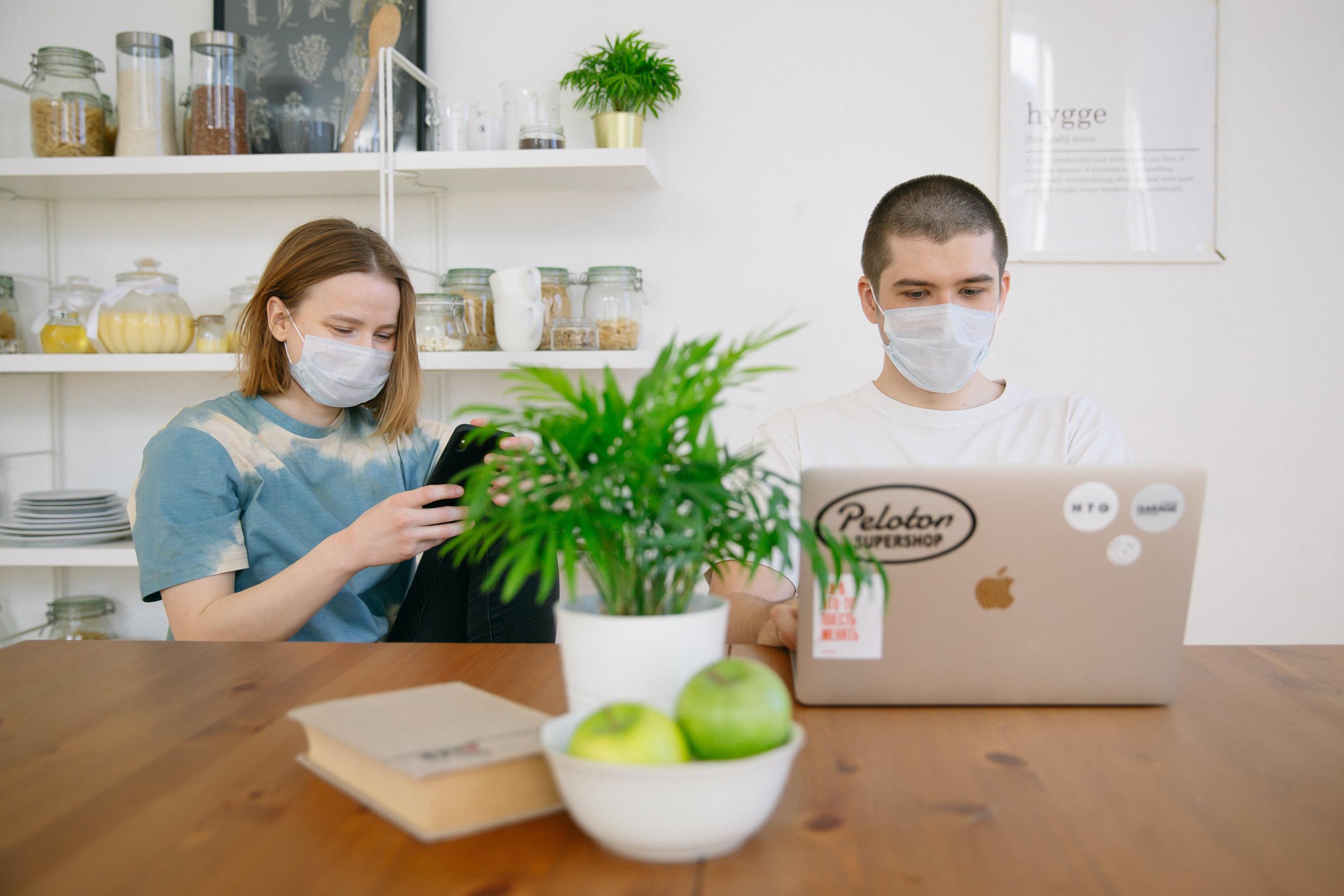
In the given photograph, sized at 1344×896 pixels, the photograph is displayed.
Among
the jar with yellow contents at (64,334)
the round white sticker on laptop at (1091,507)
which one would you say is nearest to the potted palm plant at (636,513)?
the round white sticker on laptop at (1091,507)

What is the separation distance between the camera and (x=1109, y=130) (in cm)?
225

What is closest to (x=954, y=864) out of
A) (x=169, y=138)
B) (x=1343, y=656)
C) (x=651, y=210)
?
(x=1343, y=656)

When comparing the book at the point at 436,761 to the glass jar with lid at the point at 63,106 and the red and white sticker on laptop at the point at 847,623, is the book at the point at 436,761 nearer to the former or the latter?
the red and white sticker on laptop at the point at 847,623

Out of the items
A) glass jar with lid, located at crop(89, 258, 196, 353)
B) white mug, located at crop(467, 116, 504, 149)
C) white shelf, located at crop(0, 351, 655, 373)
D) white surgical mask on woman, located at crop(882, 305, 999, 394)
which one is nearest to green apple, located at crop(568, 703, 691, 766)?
white surgical mask on woman, located at crop(882, 305, 999, 394)

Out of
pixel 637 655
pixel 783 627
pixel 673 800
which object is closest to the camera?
pixel 673 800

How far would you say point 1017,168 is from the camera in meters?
2.26

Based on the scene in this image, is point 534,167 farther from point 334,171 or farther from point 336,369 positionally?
point 336,369

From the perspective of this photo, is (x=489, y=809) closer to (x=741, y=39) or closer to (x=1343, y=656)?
(x=1343, y=656)

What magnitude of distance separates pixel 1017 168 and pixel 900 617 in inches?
68.0

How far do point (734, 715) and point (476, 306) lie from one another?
1.75 m

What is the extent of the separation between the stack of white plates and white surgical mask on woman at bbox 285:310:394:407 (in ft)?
3.19

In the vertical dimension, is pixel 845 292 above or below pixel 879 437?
above

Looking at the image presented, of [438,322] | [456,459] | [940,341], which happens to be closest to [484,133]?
[438,322]

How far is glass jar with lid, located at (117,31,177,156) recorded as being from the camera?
223 centimetres
